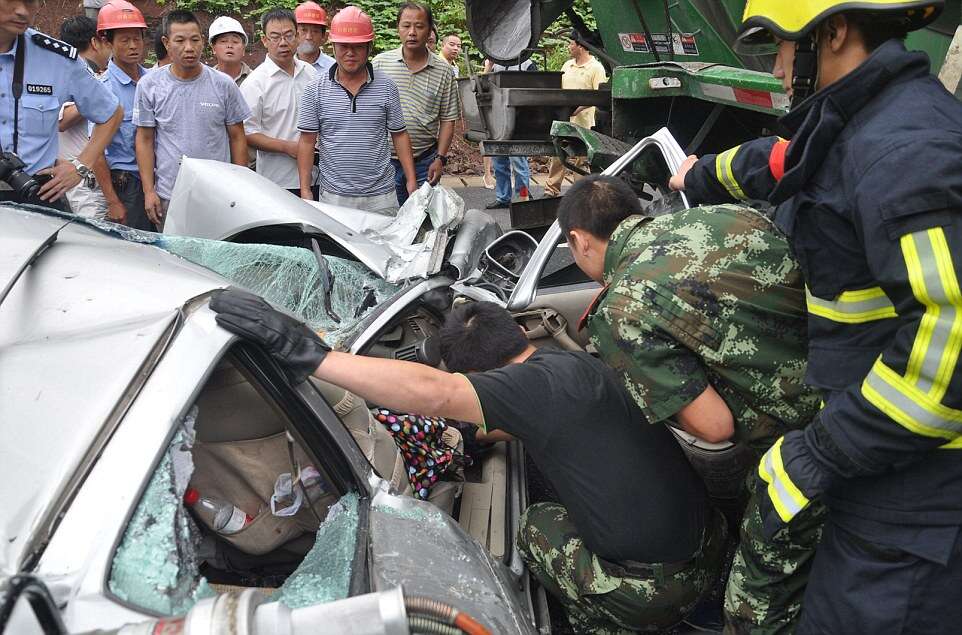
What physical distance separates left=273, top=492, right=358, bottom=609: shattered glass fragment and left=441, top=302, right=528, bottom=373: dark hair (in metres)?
0.69

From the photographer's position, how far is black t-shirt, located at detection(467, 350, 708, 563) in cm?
217

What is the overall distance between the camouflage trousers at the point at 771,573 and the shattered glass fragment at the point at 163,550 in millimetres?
1231

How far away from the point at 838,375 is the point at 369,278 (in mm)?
1977

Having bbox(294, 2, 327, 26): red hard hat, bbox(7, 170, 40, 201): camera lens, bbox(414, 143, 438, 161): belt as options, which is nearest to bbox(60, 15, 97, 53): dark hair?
bbox(294, 2, 327, 26): red hard hat

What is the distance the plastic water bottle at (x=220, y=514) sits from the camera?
1965 millimetres

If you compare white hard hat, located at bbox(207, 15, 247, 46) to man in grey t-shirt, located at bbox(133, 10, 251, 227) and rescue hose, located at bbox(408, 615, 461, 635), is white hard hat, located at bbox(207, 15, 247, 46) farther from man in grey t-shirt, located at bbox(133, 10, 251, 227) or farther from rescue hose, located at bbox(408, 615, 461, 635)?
rescue hose, located at bbox(408, 615, 461, 635)

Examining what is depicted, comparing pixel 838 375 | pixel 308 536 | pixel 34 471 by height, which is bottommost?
pixel 308 536

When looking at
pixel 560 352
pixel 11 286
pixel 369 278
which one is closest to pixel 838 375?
pixel 560 352

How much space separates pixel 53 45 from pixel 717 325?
2974 millimetres

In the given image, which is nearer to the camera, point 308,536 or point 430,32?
point 308,536

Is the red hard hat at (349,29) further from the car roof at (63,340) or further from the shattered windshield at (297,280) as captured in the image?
the car roof at (63,340)

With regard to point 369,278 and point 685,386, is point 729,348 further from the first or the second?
point 369,278

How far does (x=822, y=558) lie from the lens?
1752mm

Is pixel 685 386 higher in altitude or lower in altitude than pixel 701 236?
lower
